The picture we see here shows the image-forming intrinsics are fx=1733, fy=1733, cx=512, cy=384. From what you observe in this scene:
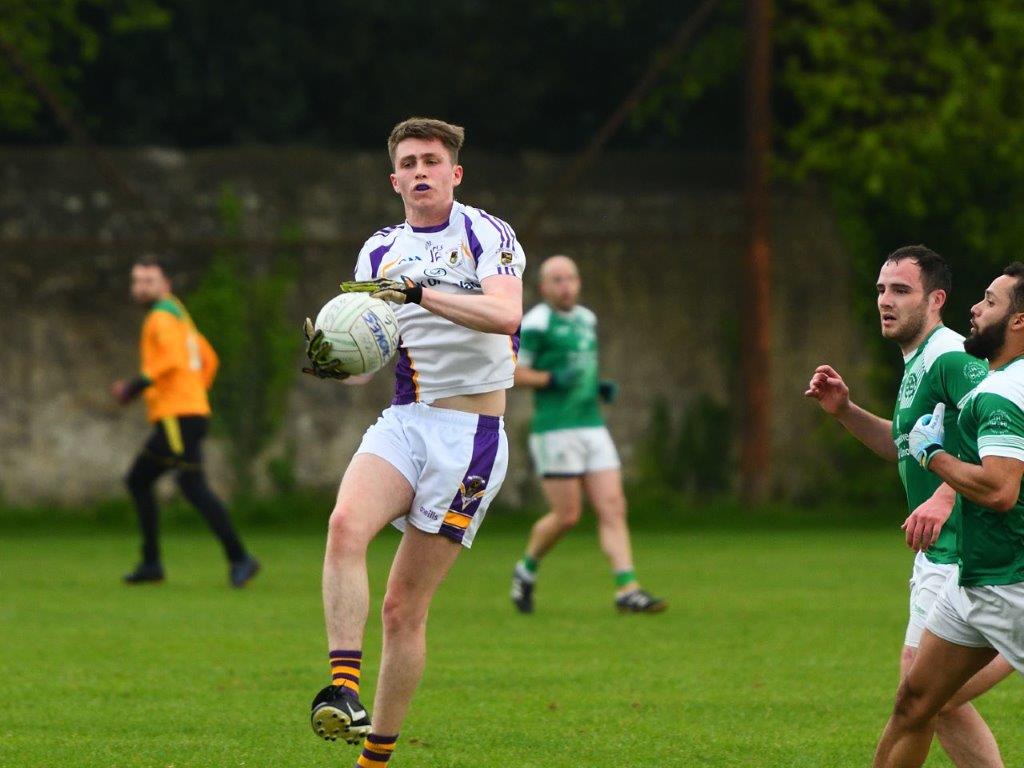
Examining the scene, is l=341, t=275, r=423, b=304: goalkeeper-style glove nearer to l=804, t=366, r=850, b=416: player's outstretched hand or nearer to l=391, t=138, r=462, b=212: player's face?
l=391, t=138, r=462, b=212: player's face

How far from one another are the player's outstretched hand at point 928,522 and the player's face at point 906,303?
24.3 inches

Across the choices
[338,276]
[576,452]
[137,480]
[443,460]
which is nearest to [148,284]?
[137,480]

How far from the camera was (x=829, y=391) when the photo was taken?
19.5ft

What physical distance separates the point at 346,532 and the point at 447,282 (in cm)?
99

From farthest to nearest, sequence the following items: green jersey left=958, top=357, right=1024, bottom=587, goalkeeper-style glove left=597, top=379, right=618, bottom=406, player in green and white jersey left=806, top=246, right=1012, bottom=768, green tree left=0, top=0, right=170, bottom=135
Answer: green tree left=0, top=0, right=170, bottom=135 < goalkeeper-style glove left=597, top=379, right=618, bottom=406 < player in green and white jersey left=806, top=246, right=1012, bottom=768 < green jersey left=958, top=357, right=1024, bottom=587

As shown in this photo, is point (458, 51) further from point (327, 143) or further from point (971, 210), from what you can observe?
point (971, 210)

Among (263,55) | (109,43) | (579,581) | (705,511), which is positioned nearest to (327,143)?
(263,55)

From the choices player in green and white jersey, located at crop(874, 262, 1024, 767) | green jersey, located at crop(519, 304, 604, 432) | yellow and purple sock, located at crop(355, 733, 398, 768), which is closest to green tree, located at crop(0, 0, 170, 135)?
green jersey, located at crop(519, 304, 604, 432)

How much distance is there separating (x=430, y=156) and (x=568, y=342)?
5815mm

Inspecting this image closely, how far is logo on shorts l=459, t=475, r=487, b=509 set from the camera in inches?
243

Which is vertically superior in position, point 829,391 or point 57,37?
point 57,37

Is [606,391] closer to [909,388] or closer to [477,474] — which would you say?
[477,474]

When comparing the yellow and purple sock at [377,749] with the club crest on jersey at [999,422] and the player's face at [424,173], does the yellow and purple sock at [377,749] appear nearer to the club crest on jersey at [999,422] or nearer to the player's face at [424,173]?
the player's face at [424,173]

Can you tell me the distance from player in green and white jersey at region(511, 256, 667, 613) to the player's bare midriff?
5178 millimetres
